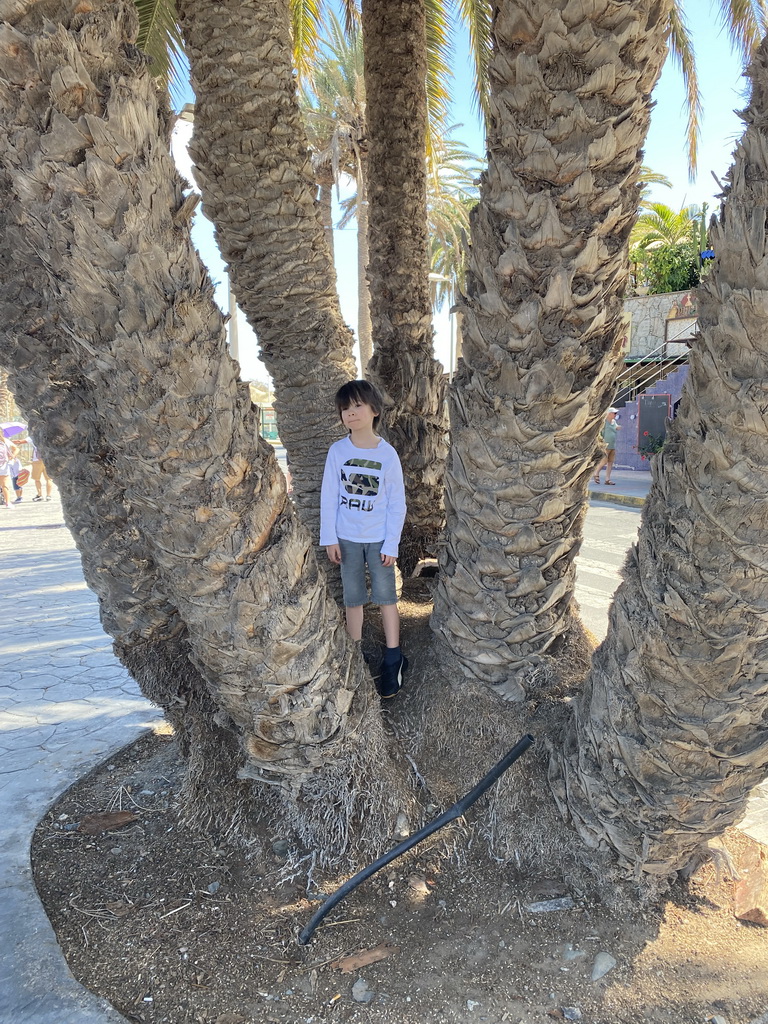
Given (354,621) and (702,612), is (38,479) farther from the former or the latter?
(702,612)

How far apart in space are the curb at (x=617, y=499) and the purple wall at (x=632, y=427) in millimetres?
4399

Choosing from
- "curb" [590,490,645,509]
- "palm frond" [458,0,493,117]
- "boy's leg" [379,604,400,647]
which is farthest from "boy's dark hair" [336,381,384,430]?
"curb" [590,490,645,509]

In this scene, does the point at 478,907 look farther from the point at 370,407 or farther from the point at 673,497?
the point at 370,407

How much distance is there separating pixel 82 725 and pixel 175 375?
3288 millimetres

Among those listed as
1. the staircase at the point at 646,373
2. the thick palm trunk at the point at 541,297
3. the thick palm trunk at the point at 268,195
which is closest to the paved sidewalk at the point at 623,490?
the staircase at the point at 646,373

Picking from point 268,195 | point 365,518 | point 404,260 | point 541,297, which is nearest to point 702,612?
point 541,297

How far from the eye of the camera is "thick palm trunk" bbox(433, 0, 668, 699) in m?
2.23

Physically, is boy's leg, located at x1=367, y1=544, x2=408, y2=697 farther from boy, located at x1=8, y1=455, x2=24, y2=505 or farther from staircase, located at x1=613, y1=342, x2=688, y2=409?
staircase, located at x1=613, y1=342, x2=688, y2=409

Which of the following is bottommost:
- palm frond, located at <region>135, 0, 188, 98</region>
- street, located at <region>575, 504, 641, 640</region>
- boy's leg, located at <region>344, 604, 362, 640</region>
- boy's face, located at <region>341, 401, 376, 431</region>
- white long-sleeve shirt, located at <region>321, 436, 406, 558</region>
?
street, located at <region>575, 504, 641, 640</region>

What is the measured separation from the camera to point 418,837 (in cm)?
255

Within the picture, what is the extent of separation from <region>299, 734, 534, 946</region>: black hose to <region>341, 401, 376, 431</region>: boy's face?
5.05 ft

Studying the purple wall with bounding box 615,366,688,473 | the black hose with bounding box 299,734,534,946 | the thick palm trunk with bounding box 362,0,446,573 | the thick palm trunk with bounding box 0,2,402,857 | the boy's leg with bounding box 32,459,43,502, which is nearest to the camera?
the thick palm trunk with bounding box 0,2,402,857

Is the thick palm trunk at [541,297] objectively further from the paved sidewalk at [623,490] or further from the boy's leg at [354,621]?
the paved sidewalk at [623,490]

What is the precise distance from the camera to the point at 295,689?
2.48m
